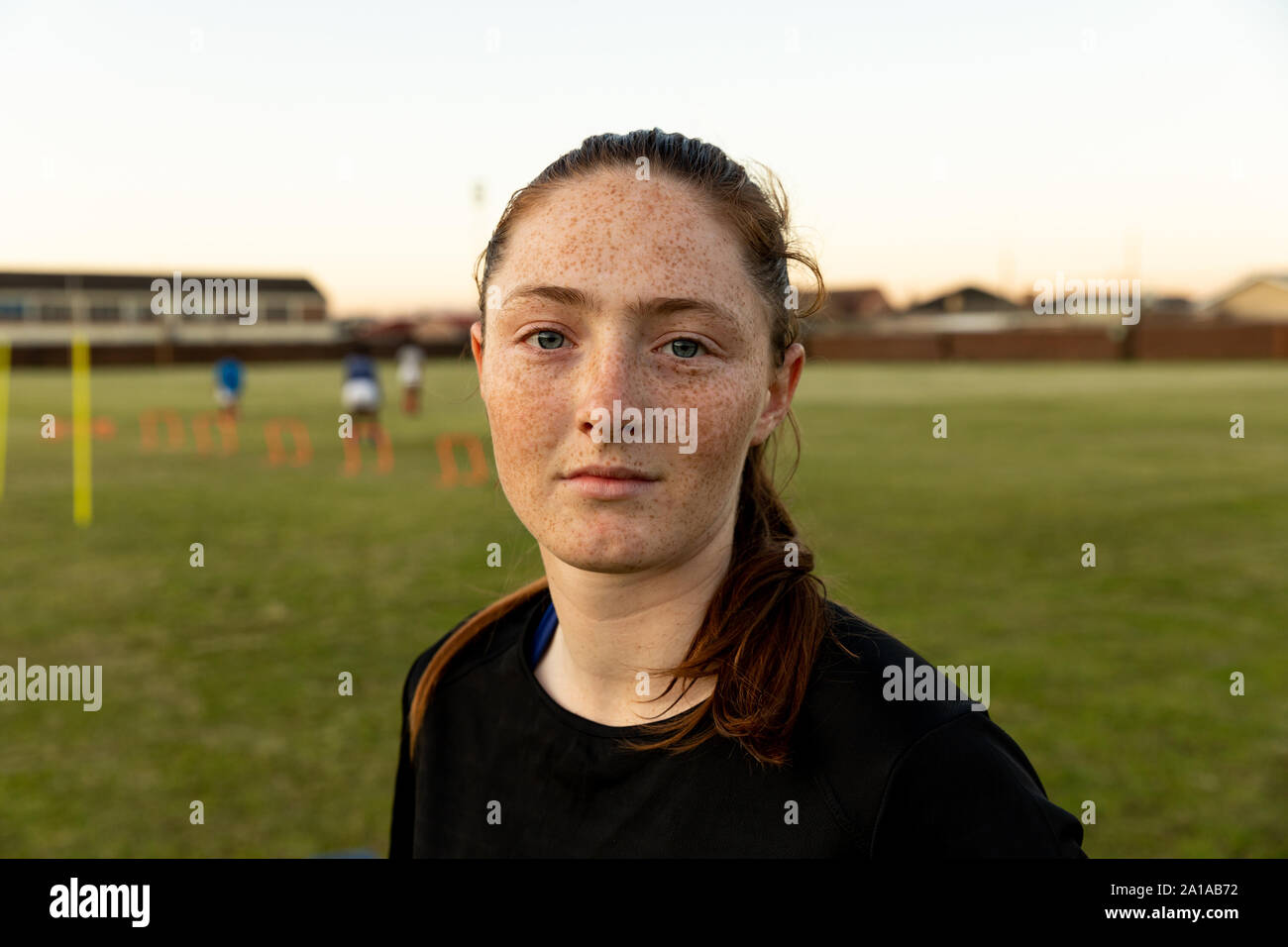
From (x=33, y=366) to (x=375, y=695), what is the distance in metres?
49.3

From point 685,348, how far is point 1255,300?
85.6 metres

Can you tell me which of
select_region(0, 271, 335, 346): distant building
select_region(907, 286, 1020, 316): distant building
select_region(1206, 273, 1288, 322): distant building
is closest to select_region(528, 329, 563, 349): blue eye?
select_region(0, 271, 335, 346): distant building

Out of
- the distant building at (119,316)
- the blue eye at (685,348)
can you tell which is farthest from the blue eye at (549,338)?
the distant building at (119,316)

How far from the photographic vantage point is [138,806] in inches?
174

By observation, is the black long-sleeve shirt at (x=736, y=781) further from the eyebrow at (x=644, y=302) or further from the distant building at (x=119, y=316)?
the distant building at (x=119, y=316)

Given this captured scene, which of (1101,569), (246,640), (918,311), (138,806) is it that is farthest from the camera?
(918,311)

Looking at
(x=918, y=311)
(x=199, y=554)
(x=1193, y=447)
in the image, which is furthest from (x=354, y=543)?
(x=918, y=311)

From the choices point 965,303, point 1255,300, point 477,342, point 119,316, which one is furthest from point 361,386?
point 965,303

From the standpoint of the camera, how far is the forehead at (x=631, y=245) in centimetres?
146

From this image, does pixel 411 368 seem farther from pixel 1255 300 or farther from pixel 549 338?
pixel 1255 300

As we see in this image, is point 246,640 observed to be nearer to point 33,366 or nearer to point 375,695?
point 375,695

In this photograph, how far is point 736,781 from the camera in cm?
156

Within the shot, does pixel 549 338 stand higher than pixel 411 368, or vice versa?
pixel 411 368

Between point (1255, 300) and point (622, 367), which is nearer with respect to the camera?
point (622, 367)
